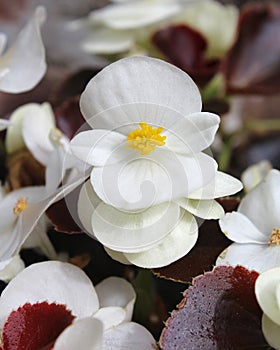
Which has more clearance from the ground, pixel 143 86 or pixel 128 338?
pixel 143 86

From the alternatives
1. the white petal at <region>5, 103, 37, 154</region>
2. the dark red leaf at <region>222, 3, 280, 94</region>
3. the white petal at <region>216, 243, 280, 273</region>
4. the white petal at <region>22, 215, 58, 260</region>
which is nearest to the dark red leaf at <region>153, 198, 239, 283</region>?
the white petal at <region>216, 243, 280, 273</region>

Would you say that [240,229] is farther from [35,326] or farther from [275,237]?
[35,326]

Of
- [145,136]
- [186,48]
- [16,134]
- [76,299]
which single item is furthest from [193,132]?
[186,48]

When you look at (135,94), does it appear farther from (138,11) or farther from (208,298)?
(138,11)

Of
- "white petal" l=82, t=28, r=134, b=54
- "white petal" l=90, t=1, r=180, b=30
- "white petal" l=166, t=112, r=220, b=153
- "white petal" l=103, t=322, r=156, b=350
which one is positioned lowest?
"white petal" l=82, t=28, r=134, b=54

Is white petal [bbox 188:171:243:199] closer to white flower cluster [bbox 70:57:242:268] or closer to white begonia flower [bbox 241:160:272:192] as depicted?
white flower cluster [bbox 70:57:242:268]
